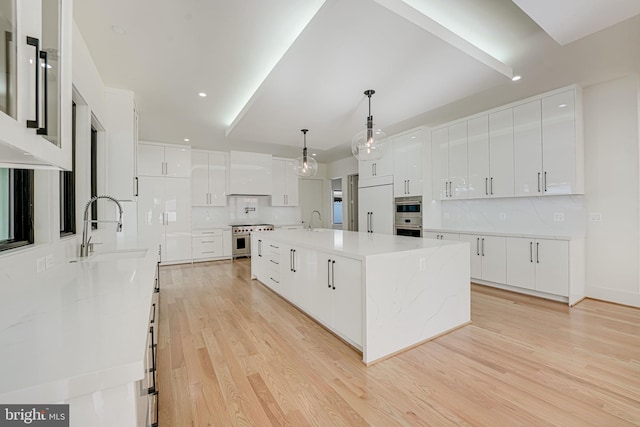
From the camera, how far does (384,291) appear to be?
2.06 m

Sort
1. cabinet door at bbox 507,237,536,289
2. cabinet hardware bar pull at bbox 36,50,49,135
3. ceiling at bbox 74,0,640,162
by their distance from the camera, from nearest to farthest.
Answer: cabinet hardware bar pull at bbox 36,50,49,135, ceiling at bbox 74,0,640,162, cabinet door at bbox 507,237,536,289

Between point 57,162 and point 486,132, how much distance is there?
15.9ft

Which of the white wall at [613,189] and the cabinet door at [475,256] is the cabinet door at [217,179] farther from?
the white wall at [613,189]

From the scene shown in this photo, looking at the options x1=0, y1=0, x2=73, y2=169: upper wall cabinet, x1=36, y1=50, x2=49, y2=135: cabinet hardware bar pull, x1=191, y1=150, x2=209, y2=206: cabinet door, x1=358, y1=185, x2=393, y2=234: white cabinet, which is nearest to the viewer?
x1=0, y1=0, x2=73, y2=169: upper wall cabinet

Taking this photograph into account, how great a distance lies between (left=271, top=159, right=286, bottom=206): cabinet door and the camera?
7.22m

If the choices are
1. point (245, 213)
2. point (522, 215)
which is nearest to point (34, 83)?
point (522, 215)

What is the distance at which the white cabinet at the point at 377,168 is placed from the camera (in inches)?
213

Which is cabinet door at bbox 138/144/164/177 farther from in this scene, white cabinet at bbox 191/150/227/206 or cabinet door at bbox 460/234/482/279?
cabinet door at bbox 460/234/482/279

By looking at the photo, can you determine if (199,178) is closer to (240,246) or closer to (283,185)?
(240,246)

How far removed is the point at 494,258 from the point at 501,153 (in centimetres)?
154

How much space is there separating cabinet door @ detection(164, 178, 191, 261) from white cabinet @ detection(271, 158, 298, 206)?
2.11 meters

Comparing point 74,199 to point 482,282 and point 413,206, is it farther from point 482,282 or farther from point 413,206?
point 482,282

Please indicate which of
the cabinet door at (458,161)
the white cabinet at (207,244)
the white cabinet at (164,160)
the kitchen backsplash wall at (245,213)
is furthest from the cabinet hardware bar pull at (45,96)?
the kitchen backsplash wall at (245,213)

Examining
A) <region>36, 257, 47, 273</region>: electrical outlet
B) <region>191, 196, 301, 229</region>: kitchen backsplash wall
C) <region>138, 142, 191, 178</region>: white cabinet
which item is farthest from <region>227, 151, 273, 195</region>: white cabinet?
<region>36, 257, 47, 273</region>: electrical outlet
